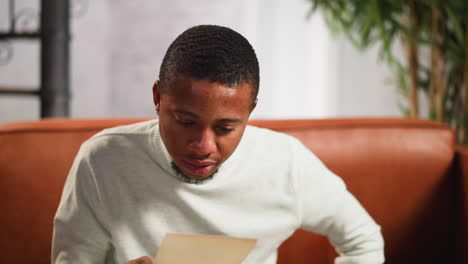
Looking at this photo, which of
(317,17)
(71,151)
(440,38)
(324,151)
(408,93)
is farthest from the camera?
(317,17)

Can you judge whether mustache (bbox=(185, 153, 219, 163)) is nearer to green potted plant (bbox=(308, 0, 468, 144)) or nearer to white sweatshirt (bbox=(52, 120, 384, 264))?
white sweatshirt (bbox=(52, 120, 384, 264))

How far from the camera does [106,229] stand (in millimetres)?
731

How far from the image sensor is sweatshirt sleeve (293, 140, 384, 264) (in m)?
0.80

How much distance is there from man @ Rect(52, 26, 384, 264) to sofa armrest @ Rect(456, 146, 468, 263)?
1.21 feet

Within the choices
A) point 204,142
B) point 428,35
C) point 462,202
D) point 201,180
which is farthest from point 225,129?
point 428,35

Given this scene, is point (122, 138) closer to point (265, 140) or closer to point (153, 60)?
point (265, 140)

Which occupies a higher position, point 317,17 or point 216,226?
point 317,17

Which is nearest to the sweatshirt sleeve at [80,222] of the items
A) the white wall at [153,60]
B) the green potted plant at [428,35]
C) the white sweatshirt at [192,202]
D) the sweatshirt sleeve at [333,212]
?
the white sweatshirt at [192,202]

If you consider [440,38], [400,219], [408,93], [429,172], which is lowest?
[400,219]

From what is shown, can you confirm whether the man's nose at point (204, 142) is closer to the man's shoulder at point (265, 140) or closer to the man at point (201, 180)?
the man at point (201, 180)

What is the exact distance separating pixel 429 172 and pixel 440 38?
81 centimetres

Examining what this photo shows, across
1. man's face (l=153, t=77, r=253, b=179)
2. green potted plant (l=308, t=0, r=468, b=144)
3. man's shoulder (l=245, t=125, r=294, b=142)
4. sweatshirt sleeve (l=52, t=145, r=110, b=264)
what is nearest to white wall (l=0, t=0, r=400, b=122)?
green potted plant (l=308, t=0, r=468, b=144)

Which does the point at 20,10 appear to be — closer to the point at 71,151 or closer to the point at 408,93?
the point at 71,151

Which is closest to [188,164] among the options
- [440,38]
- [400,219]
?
[400,219]
